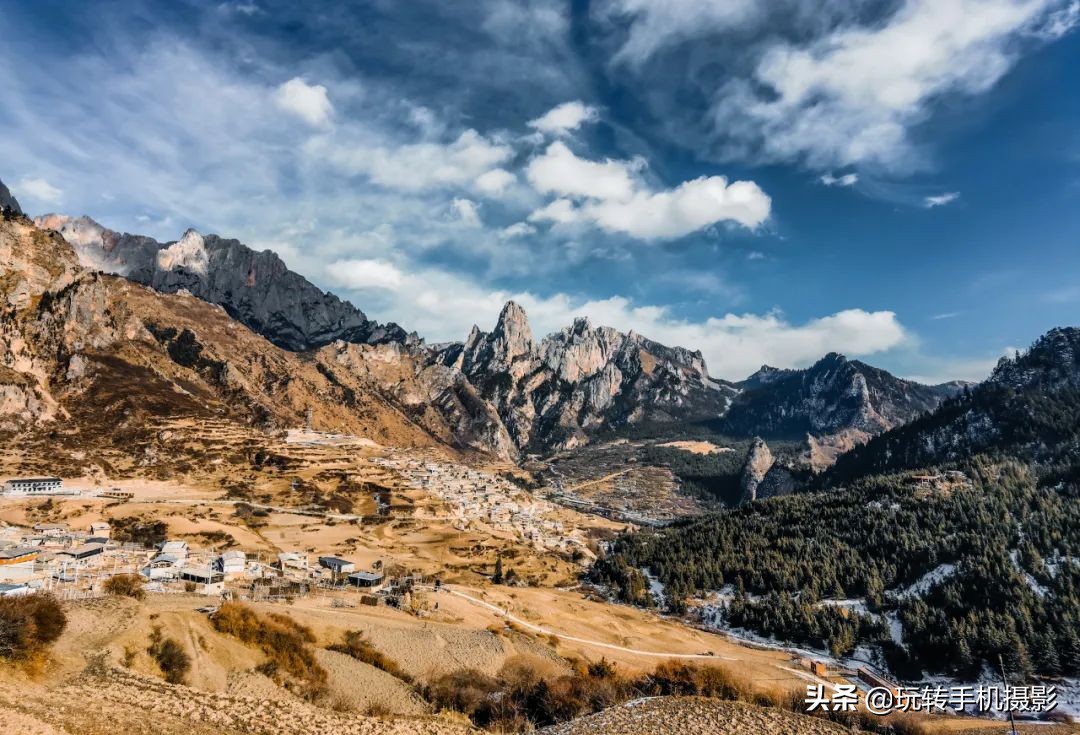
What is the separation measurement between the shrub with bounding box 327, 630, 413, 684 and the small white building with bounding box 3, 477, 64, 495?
100323 millimetres

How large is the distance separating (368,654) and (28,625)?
19.7 m

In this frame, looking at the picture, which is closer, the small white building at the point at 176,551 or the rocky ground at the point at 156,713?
the rocky ground at the point at 156,713

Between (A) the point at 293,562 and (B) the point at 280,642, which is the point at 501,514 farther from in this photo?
(B) the point at 280,642

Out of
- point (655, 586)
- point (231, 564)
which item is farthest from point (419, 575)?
point (655, 586)

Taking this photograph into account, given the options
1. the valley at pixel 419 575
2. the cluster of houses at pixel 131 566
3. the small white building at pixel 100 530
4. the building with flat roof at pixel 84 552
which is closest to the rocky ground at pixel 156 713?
the valley at pixel 419 575

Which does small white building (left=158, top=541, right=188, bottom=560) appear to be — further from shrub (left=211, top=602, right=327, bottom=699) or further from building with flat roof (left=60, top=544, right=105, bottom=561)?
shrub (left=211, top=602, right=327, bottom=699)

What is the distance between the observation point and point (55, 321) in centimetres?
17100

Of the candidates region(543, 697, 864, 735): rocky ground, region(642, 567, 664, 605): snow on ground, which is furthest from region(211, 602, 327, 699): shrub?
region(642, 567, 664, 605): snow on ground

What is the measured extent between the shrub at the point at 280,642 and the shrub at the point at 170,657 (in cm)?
402

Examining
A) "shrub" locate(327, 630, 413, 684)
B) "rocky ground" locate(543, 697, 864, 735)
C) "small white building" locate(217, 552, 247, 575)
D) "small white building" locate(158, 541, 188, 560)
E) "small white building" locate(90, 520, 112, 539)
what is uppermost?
"small white building" locate(90, 520, 112, 539)

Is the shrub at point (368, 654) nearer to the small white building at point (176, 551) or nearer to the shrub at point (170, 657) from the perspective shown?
the shrub at point (170, 657)

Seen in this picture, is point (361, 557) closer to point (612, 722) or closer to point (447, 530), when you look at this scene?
point (447, 530)

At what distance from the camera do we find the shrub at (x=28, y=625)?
2762 cm

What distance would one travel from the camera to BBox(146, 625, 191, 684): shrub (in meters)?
31.2
